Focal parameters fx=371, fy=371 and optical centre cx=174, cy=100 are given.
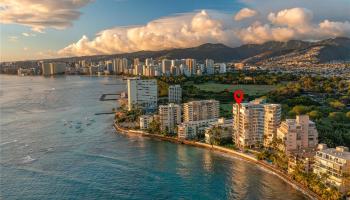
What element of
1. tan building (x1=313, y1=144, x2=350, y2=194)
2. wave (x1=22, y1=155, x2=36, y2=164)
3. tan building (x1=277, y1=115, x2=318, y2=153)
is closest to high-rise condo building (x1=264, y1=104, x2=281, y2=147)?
tan building (x1=277, y1=115, x2=318, y2=153)

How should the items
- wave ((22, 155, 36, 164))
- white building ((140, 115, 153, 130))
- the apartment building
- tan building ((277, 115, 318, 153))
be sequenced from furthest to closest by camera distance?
white building ((140, 115, 153, 130))
the apartment building
wave ((22, 155, 36, 164))
tan building ((277, 115, 318, 153))

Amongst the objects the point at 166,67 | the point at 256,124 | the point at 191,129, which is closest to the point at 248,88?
the point at 191,129

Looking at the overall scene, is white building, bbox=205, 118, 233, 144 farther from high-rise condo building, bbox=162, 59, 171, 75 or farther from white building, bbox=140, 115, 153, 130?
high-rise condo building, bbox=162, 59, 171, 75

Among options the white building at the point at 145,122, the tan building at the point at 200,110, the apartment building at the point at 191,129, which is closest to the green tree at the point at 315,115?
the tan building at the point at 200,110

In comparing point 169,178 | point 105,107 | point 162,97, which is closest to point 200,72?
point 162,97

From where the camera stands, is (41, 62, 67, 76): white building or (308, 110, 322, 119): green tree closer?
(308, 110, 322, 119): green tree
